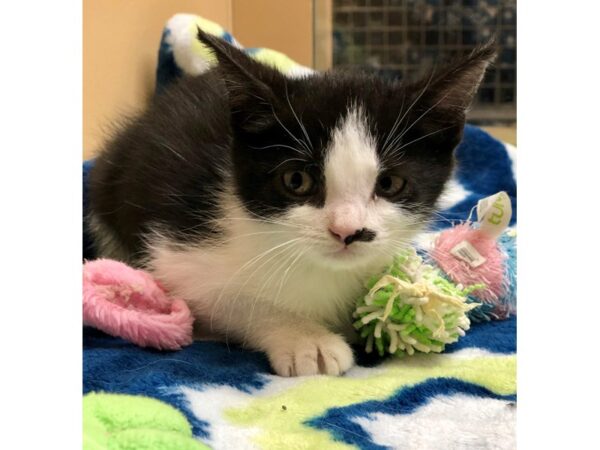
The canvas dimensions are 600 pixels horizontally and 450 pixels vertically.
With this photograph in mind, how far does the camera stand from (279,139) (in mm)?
1179

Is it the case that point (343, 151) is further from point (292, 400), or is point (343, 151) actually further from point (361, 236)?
point (292, 400)

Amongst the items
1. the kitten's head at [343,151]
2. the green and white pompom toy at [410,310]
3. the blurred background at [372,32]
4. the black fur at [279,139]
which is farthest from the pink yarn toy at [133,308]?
the blurred background at [372,32]

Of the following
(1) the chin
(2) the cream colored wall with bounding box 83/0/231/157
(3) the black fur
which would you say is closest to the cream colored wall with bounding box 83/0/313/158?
(2) the cream colored wall with bounding box 83/0/231/157

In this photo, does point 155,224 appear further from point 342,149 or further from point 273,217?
point 342,149

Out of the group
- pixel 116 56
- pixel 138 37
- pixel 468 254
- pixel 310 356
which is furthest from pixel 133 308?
pixel 138 37

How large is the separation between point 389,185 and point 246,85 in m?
A: 0.30

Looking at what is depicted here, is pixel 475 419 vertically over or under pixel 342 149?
under

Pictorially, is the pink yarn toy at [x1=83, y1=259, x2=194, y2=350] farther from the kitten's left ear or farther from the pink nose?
the kitten's left ear

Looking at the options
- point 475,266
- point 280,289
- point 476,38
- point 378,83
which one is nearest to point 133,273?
point 280,289

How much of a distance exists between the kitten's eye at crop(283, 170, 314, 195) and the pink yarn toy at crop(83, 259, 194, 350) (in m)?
0.33

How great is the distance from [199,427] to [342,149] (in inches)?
19.2

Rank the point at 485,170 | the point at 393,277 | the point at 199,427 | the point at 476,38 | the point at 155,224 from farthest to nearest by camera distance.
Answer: the point at 476,38
the point at 485,170
the point at 155,224
the point at 393,277
the point at 199,427

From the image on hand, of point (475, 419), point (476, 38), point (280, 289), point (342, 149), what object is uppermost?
point (476, 38)

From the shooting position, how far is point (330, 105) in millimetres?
1187
